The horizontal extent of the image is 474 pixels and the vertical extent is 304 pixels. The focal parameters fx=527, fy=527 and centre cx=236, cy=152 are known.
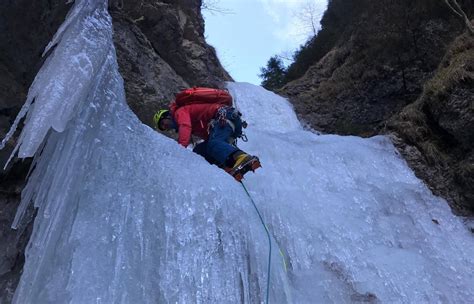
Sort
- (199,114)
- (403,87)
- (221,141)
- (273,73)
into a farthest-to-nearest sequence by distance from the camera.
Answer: (273,73), (403,87), (199,114), (221,141)

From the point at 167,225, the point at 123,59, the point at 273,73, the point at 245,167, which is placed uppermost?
the point at 273,73

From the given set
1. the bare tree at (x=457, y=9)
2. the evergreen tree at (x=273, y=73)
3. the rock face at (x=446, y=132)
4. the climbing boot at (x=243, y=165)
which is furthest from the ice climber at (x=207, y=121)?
the evergreen tree at (x=273, y=73)

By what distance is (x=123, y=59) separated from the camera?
7.85 meters

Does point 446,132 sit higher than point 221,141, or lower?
higher

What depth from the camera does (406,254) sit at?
520 cm

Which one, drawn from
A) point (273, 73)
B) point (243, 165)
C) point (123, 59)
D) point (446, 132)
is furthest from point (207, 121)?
point (273, 73)

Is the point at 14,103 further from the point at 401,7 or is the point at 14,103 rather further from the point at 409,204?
the point at 401,7

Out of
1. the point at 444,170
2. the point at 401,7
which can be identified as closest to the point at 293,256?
the point at 444,170

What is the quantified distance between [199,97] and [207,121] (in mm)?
246

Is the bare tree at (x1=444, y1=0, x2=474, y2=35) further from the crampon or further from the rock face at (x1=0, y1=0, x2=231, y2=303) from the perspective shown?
the crampon

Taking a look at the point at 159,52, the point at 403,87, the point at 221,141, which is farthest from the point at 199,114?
the point at 403,87

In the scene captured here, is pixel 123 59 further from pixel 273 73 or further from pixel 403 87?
pixel 273 73

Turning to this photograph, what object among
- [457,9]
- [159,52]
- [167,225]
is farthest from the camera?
[457,9]

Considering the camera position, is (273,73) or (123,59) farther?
(273,73)
